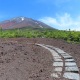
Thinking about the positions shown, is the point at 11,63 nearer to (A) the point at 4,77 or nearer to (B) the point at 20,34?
(A) the point at 4,77

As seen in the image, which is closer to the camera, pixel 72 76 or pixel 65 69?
pixel 72 76

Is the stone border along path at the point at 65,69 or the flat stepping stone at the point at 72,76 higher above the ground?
the stone border along path at the point at 65,69

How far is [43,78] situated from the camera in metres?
5.72

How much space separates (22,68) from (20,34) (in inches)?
508

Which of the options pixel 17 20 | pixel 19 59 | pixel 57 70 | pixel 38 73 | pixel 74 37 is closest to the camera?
pixel 38 73

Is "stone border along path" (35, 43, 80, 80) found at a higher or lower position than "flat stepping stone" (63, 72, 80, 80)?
higher

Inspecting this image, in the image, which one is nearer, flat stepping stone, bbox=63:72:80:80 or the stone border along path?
flat stepping stone, bbox=63:72:80:80

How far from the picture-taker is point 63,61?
307 inches

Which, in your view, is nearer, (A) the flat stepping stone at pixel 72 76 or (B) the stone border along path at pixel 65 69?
(A) the flat stepping stone at pixel 72 76

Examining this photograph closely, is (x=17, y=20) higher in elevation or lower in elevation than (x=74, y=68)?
higher

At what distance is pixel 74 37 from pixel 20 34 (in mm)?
5093

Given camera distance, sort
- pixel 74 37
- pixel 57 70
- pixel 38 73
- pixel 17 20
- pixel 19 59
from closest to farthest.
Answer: pixel 38 73 → pixel 57 70 → pixel 19 59 → pixel 74 37 → pixel 17 20

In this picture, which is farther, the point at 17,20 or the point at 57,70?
the point at 17,20

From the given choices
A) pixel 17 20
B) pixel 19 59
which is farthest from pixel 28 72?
pixel 17 20
